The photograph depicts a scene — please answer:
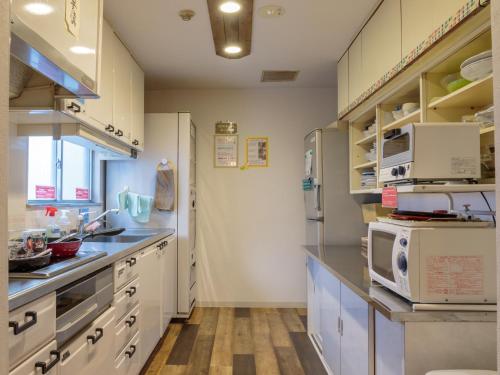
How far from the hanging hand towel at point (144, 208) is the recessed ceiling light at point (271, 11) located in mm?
1904

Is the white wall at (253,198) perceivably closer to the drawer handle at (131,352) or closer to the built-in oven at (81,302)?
the drawer handle at (131,352)

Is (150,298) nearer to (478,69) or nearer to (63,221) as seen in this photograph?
(63,221)

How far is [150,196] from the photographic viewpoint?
3277 mm

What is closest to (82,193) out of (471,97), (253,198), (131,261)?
(131,261)

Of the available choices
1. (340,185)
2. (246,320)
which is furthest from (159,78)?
(246,320)

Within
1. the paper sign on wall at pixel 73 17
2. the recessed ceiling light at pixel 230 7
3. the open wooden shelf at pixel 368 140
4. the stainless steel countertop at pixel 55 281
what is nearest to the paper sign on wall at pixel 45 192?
the stainless steel countertop at pixel 55 281

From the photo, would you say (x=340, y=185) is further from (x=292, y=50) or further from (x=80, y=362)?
(x=80, y=362)

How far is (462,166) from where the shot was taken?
53.4 inches

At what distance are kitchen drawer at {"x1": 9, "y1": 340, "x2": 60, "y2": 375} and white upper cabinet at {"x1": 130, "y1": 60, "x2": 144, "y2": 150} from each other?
196 centimetres

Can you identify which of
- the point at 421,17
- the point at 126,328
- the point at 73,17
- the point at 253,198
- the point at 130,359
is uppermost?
the point at 421,17

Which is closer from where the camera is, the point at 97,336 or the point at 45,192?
the point at 97,336

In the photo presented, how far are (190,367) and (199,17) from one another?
2506mm

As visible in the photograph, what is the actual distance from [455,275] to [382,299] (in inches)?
11.6

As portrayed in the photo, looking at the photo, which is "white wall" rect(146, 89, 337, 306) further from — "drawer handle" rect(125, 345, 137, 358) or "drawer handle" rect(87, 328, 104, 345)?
"drawer handle" rect(87, 328, 104, 345)
